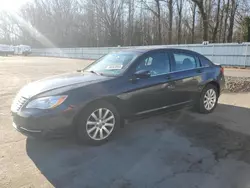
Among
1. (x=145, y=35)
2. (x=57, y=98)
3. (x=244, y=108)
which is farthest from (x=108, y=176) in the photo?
(x=145, y=35)

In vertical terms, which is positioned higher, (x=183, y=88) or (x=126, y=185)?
(x=183, y=88)

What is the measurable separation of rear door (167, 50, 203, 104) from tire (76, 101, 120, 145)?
4.79 feet

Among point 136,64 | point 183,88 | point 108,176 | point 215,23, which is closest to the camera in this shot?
point 108,176

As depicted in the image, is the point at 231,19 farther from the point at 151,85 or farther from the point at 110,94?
the point at 110,94

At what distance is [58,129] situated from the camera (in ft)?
11.0

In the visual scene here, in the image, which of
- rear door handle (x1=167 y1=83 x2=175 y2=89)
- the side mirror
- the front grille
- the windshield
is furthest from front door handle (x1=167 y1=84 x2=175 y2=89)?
the front grille

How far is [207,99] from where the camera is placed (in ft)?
17.7

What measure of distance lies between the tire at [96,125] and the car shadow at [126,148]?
12cm

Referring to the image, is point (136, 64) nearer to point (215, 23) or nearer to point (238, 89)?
point (238, 89)

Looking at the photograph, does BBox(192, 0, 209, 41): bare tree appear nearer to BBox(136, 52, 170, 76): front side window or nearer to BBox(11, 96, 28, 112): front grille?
BBox(136, 52, 170, 76): front side window

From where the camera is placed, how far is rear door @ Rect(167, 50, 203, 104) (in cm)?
467

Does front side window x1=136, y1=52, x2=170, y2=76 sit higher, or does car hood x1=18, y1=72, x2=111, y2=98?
front side window x1=136, y1=52, x2=170, y2=76

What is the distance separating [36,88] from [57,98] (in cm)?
57

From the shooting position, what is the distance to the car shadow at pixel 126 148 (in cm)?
292
